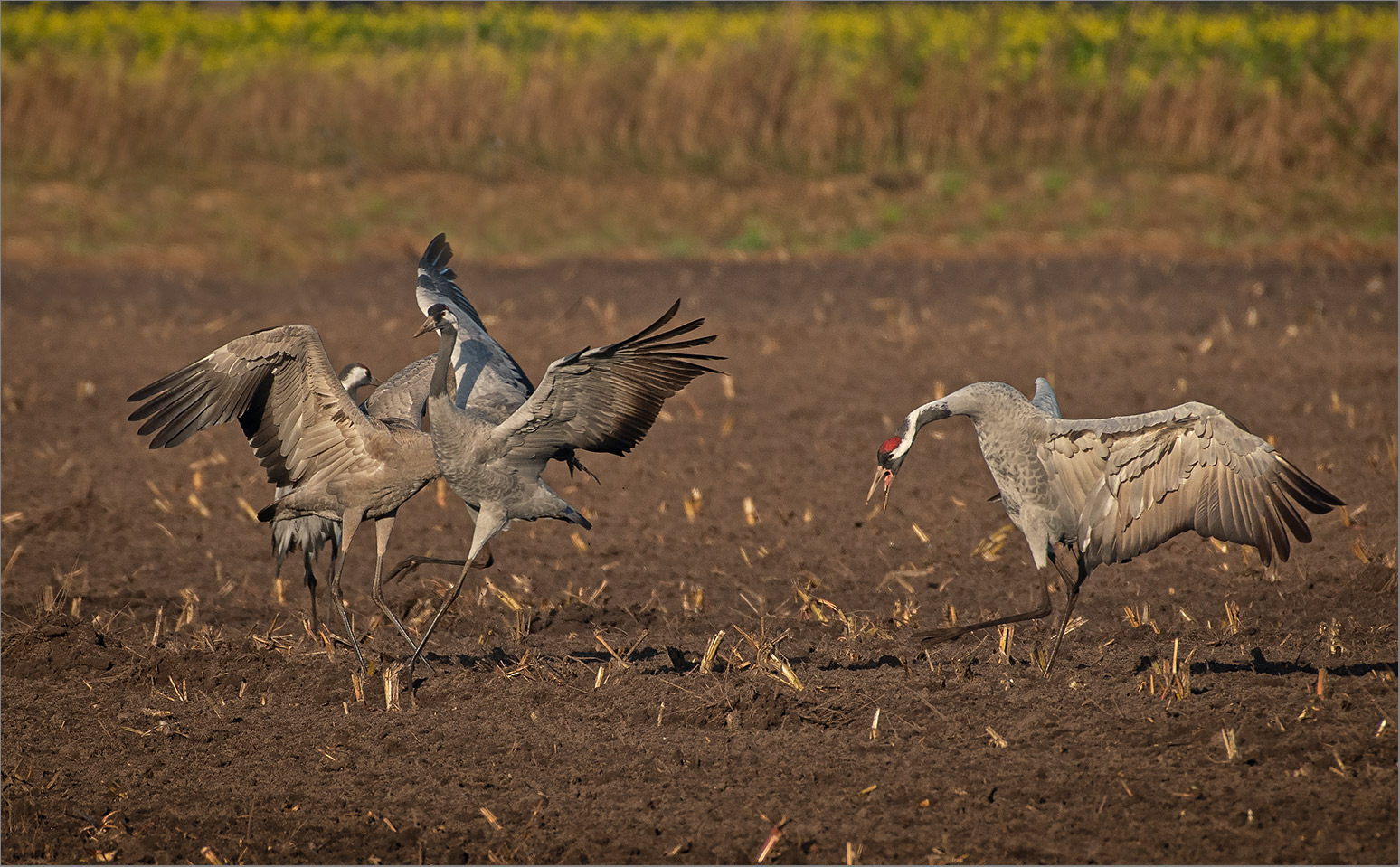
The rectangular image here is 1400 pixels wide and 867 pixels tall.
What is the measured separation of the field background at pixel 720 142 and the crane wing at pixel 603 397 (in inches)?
391

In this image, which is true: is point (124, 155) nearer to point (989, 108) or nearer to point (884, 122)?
point (884, 122)

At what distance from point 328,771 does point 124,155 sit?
14.2 meters

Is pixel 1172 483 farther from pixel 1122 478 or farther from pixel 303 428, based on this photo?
pixel 303 428

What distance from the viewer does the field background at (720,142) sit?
1577 centimetres

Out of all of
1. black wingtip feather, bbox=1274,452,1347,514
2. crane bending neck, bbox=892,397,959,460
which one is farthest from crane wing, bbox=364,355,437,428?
black wingtip feather, bbox=1274,452,1347,514

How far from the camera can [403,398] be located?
696 cm

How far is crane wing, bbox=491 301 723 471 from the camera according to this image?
5.40 metres

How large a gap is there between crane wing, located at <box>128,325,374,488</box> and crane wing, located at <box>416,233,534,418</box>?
52 centimetres

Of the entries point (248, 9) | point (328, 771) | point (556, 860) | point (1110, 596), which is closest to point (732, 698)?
point (556, 860)

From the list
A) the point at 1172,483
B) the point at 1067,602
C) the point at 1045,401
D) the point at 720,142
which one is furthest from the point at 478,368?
the point at 720,142

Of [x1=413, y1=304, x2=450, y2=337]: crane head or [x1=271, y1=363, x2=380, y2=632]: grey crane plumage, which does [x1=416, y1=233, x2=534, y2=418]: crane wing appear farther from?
[x1=271, y1=363, x2=380, y2=632]: grey crane plumage

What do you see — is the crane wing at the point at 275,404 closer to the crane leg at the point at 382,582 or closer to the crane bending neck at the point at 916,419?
the crane leg at the point at 382,582

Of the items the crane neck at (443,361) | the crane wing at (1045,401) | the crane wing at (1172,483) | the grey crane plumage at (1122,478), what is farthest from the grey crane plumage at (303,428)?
the crane wing at (1172,483)

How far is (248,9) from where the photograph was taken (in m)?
22.2
